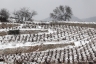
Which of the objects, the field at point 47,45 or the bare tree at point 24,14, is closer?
the field at point 47,45

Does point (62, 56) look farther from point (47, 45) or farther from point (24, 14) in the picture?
point (24, 14)

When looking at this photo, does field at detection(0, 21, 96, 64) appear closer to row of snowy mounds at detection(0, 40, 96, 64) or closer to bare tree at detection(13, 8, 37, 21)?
row of snowy mounds at detection(0, 40, 96, 64)

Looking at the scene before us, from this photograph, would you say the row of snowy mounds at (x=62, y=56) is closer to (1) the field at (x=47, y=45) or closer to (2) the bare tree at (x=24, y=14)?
(1) the field at (x=47, y=45)

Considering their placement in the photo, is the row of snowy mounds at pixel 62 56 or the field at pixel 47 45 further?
the field at pixel 47 45

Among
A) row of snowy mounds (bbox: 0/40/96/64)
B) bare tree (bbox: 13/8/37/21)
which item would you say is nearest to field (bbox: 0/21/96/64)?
row of snowy mounds (bbox: 0/40/96/64)

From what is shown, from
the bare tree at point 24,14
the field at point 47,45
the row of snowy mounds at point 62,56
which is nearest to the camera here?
the row of snowy mounds at point 62,56

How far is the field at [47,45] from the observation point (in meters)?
12.3

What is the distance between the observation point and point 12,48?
50.8ft

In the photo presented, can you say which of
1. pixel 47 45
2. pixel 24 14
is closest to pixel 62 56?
pixel 47 45

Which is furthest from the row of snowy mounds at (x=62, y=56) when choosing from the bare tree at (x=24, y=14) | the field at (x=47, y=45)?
the bare tree at (x=24, y=14)

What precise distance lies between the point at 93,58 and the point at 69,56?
4.90 ft

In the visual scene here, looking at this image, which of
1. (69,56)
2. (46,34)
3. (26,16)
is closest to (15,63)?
(69,56)

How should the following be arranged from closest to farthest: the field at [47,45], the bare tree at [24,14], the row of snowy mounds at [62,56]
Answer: the row of snowy mounds at [62,56]
the field at [47,45]
the bare tree at [24,14]

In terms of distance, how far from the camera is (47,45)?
15578 millimetres
